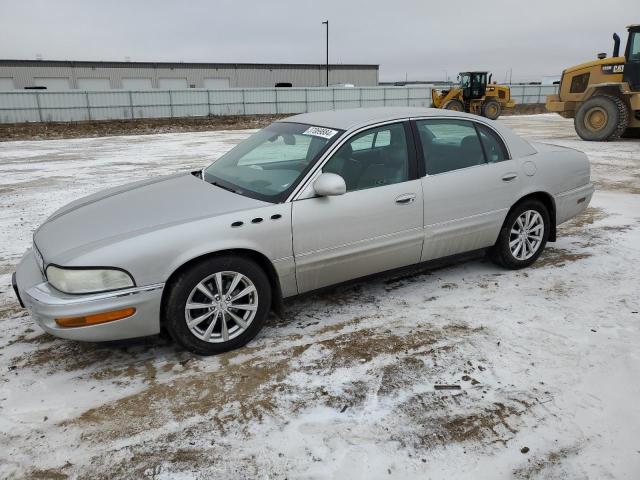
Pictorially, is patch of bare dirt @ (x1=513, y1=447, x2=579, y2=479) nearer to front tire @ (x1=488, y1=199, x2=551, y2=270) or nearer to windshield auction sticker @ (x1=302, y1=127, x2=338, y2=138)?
front tire @ (x1=488, y1=199, x2=551, y2=270)

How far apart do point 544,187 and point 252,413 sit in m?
3.24

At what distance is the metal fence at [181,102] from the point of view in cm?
2403

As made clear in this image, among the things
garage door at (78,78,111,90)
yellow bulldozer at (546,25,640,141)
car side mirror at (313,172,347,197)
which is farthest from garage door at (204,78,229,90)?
car side mirror at (313,172,347,197)

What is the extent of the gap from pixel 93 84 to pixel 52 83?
3226 mm

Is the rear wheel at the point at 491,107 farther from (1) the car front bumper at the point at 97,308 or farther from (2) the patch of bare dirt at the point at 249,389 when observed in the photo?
(1) the car front bumper at the point at 97,308

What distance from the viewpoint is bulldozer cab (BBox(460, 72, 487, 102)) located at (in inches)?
977

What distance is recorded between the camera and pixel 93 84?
44.3 metres

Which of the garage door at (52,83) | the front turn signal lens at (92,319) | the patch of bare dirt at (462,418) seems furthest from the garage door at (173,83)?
the patch of bare dirt at (462,418)

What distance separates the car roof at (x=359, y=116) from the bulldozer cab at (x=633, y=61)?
464 inches

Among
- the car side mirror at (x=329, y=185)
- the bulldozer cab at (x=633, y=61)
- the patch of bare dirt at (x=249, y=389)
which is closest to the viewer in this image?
the patch of bare dirt at (x=249, y=389)

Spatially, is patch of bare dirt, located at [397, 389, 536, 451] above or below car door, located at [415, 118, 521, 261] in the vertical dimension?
below

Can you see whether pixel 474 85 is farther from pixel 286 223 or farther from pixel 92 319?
pixel 92 319

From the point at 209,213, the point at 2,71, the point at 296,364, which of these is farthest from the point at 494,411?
the point at 2,71

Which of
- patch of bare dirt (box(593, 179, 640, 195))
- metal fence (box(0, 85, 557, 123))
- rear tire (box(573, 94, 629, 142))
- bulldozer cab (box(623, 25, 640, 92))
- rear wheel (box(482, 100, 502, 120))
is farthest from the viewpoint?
rear wheel (box(482, 100, 502, 120))
